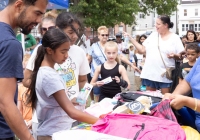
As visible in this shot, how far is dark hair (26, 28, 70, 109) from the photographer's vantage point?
248 cm

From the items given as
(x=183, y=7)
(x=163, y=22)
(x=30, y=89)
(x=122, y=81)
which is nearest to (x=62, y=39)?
A: (x=30, y=89)

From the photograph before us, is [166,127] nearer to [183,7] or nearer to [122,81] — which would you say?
[122,81]

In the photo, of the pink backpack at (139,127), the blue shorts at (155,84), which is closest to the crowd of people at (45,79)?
the pink backpack at (139,127)

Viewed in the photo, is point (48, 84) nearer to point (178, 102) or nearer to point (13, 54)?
point (13, 54)

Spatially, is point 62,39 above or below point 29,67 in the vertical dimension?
above

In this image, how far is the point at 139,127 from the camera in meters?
2.01

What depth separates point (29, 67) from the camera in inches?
115

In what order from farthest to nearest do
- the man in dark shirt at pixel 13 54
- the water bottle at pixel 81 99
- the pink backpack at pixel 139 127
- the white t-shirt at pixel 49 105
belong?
the water bottle at pixel 81 99 < the white t-shirt at pixel 49 105 < the pink backpack at pixel 139 127 < the man in dark shirt at pixel 13 54

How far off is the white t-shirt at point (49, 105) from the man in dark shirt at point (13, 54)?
0.43 metres

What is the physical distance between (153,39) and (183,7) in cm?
7600

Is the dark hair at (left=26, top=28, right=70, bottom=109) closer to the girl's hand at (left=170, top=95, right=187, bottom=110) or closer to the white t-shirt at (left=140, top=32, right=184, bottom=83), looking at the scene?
the girl's hand at (left=170, top=95, right=187, bottom=110)

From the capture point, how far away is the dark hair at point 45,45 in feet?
8.13

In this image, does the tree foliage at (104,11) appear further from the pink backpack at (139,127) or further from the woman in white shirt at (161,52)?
the pink backpack at (139,127)

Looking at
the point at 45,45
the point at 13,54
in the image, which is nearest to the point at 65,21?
the point at 45,45
